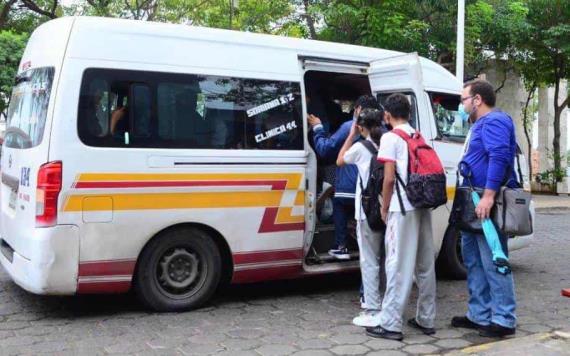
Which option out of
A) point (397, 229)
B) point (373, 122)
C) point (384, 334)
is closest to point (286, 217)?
point (373, 122)

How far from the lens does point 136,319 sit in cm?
521

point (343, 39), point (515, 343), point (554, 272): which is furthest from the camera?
point (343, 39)

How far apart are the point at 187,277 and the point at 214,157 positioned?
109 centimetres

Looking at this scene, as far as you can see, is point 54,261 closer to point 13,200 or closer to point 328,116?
point 13,200

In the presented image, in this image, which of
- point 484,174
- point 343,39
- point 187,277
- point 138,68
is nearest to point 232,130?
point 138,68

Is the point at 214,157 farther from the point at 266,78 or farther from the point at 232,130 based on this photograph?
the point at 266,78

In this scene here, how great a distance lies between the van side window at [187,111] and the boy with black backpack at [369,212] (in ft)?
2.98

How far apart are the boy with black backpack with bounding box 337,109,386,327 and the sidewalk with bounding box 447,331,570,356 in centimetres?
83

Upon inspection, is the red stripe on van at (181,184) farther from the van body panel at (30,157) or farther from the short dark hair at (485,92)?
the short dark hair at (485,92)

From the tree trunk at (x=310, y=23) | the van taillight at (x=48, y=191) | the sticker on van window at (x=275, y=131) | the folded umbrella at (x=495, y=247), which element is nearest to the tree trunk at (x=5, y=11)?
the tree trunk at (x=310, y=23)

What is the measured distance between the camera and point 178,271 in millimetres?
5445

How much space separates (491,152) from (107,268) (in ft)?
10.3

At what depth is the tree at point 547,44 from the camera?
1769 centimetres

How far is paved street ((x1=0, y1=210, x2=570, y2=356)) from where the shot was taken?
4.55 meters
